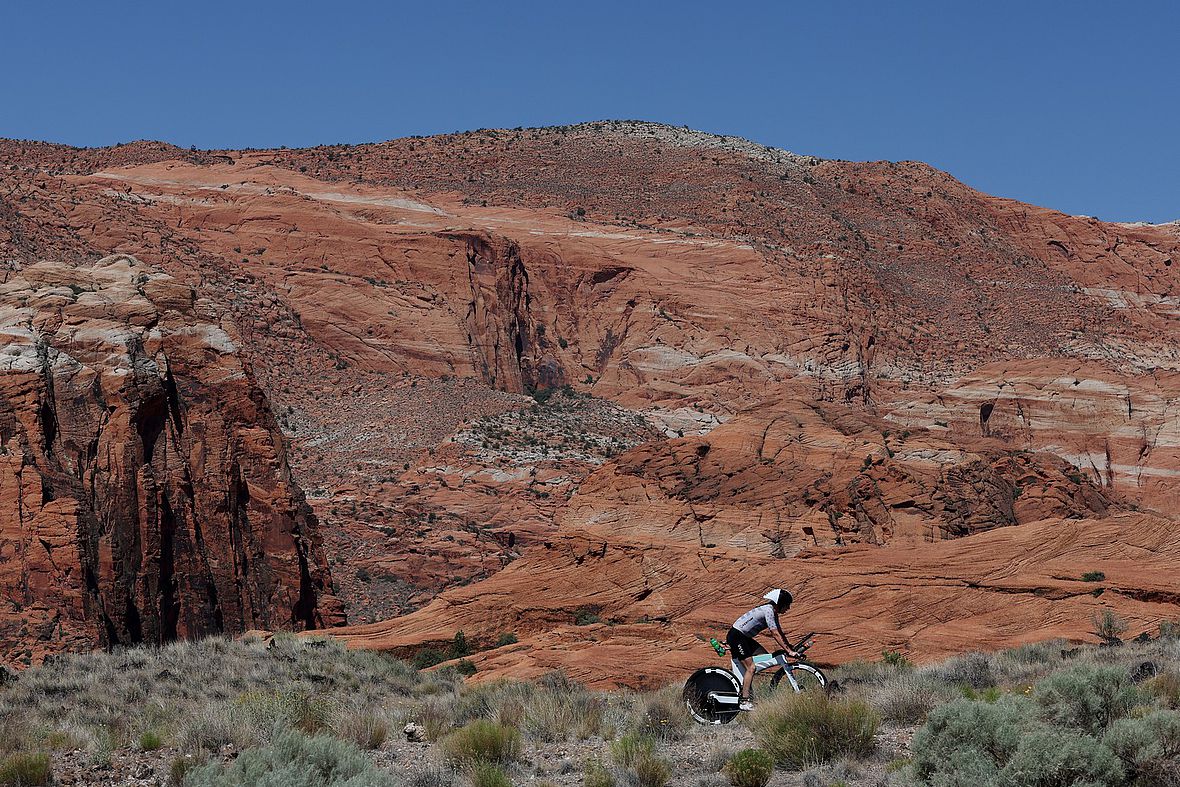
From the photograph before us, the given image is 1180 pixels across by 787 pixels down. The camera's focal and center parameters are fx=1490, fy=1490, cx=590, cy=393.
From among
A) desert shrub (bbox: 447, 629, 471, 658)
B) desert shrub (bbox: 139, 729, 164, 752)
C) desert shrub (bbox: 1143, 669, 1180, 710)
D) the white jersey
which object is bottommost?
desert shrub (bbox: 447, 629, 471, 658)

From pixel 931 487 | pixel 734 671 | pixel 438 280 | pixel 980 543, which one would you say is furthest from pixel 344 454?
pixel 734 671

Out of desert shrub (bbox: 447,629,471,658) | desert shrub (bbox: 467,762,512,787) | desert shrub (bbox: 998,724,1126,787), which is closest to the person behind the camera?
desert shrub (bbox: 998,724,1126,787)

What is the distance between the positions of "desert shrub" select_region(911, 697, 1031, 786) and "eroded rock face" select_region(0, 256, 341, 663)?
18.7 meters

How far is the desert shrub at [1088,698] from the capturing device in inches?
533

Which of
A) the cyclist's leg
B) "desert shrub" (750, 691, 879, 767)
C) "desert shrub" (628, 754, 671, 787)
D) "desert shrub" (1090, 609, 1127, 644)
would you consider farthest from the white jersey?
"desert shrub" (1090, 609, 1127, 644)

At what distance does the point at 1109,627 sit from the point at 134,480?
1868 cm

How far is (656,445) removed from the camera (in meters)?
34.9

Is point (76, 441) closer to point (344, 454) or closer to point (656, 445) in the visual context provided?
point (656, 445)

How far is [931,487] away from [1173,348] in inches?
3113

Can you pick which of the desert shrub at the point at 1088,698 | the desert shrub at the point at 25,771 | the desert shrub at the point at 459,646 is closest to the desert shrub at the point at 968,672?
the desert shrub at the point at 1088,698

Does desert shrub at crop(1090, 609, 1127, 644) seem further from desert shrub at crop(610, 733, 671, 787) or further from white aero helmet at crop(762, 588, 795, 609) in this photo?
desert shrub at crop(610, 733, 671, 787)

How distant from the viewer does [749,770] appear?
1285 centimetres

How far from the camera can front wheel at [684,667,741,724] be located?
15984 millimetres

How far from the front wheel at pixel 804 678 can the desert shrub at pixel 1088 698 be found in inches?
93.5
